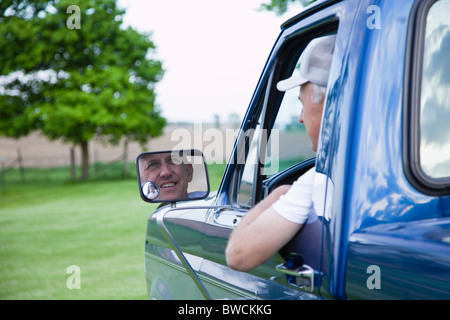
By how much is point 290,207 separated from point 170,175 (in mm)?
1063

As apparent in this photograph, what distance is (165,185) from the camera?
2.64 metres

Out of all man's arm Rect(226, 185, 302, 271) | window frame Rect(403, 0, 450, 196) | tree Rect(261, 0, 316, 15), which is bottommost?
man's arm Rect(226, 185, 302, 271)

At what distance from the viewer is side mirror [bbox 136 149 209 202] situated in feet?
8.62

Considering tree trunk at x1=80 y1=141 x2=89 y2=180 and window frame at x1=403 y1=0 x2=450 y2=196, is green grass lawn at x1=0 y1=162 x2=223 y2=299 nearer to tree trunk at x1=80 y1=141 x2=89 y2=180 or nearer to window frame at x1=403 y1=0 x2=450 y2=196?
window frame at x1=403 y1=0 x2=450 y2=196

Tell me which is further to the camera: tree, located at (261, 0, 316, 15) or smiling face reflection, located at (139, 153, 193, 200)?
tree, located at (261, 0, 316, 15)

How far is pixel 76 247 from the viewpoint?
11406 millimetres

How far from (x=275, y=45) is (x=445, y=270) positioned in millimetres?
1211

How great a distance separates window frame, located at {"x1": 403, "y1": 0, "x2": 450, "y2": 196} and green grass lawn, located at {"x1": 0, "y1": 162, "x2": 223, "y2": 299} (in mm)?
3674

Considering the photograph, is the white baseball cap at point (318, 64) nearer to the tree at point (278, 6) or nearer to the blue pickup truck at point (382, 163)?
the blue pickup truck at point (382, 163)

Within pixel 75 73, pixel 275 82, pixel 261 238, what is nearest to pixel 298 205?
pixel 261 238

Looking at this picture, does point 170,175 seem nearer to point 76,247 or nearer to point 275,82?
point 275,82

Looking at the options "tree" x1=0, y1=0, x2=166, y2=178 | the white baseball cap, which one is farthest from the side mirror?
"tree" x1=0, y1=0, x2=166, y2=178

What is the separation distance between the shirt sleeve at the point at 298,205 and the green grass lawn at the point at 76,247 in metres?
3.46
